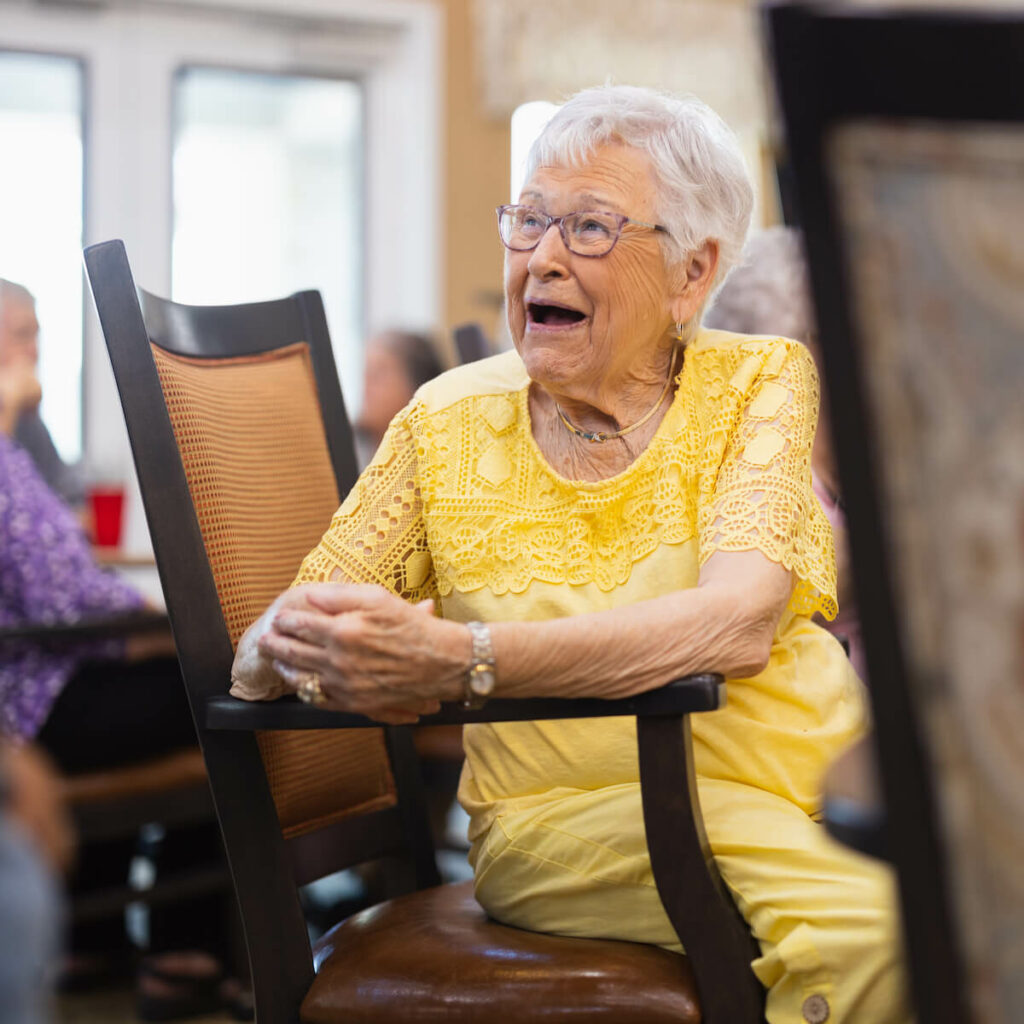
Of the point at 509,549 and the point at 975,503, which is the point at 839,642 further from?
the point at 975,503

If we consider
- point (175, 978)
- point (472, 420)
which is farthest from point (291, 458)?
point (175, 978)

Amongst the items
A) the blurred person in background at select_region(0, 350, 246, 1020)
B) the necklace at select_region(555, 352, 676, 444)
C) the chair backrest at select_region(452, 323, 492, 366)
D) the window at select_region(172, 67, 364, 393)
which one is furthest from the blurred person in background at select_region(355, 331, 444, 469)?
the necklace at select_region(555, 352, 676, 444)

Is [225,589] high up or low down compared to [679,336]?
down

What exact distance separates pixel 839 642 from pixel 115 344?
33.2 inches

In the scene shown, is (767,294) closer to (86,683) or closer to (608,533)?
(608,533)

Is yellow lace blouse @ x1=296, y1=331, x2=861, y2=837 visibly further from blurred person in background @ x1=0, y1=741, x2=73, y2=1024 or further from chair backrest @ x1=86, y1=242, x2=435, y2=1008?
blurred person in background @ x1=0, y1=741, x2=73, y2=1024

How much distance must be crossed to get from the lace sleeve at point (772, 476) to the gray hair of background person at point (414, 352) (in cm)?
222

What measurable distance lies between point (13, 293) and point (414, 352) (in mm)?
1079

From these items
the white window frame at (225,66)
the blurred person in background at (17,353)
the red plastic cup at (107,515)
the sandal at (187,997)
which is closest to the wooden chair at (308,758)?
the sandal at (187,997)

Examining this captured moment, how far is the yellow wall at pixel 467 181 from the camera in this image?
4.46 meters

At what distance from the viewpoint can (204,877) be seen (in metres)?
2.54

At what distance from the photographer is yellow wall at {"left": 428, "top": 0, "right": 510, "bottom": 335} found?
4457mm

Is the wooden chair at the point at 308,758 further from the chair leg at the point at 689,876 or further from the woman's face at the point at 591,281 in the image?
the woman's face at the point at 591,281

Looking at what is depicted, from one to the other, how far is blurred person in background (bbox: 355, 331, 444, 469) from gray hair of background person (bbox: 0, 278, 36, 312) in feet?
3.09
